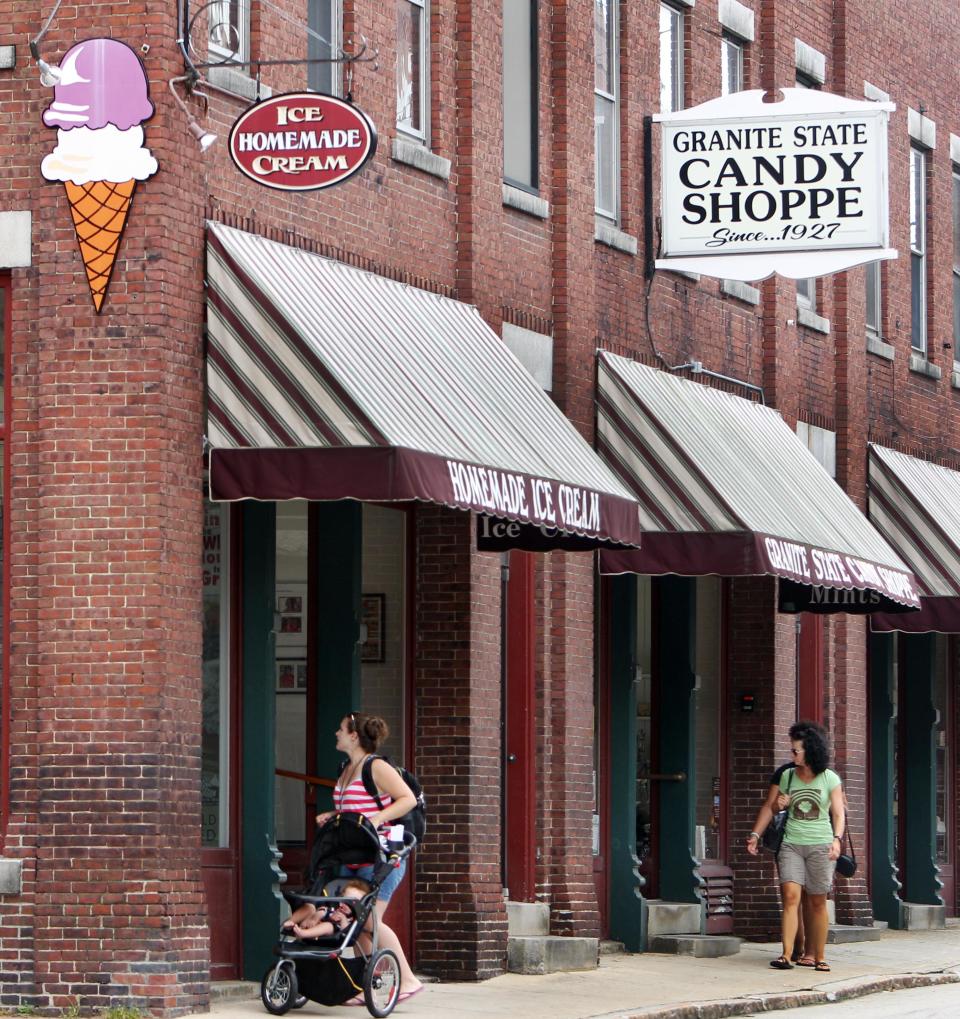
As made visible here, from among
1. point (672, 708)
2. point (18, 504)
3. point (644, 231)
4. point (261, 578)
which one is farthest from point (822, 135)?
point (18, 504)

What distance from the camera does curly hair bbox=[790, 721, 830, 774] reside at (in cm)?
1961

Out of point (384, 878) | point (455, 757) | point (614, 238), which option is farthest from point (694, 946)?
point (384, 878)

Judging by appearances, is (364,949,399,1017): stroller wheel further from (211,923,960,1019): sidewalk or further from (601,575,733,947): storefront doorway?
(601,575,733,947): storefront doorway

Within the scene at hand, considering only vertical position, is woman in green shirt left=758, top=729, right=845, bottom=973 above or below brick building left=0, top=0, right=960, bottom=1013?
below

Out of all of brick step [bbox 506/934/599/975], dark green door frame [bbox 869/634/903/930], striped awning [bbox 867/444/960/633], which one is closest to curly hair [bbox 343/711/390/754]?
brick step [bbox 506/934/599/975]

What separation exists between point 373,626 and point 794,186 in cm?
525

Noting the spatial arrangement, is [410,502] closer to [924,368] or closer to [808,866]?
[808,866]

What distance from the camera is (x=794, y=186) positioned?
20.5m

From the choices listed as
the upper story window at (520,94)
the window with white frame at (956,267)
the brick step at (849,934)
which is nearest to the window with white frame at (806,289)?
the window with white frame at (956,267)

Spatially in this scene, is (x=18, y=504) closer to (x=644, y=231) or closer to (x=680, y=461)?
(x=680, y=461)

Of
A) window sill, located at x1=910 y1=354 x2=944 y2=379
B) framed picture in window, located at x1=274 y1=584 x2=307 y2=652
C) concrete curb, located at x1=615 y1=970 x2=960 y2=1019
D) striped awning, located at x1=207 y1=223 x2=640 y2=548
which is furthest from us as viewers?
window sill, located at x1=910 y1=354 x2=944 y2=379

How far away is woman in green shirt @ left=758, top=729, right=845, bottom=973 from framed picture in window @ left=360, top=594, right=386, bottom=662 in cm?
357

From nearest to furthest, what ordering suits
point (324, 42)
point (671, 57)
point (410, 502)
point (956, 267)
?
1. point (324, 42)
2. point (410, 502)
3. point (671, 57)
4. point (956, 267)

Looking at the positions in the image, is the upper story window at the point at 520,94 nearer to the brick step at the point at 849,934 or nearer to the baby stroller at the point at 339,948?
the baby stroller at the point at 339,948
